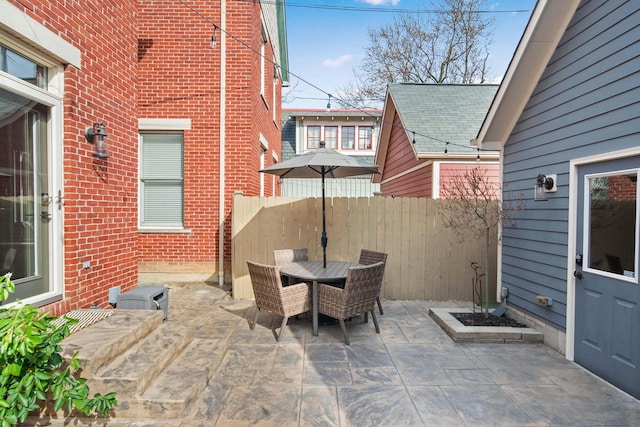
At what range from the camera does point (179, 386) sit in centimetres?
277

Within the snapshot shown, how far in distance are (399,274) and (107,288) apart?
4.37 meters

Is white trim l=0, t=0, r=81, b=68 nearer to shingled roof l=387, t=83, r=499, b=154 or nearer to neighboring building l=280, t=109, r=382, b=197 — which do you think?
shingled roof l=387, t=83, r=499, b=154

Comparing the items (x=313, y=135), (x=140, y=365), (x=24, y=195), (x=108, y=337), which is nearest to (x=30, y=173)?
(x=24, y=195)

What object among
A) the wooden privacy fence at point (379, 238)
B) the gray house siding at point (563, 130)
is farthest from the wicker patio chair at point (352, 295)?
the gray house siding at point (563, 130)

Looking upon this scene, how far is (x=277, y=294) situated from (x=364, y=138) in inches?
584

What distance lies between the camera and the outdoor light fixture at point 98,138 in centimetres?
370

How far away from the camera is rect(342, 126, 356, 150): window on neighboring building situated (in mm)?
17766

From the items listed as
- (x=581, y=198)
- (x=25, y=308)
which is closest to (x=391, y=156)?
(x=581, y=198)

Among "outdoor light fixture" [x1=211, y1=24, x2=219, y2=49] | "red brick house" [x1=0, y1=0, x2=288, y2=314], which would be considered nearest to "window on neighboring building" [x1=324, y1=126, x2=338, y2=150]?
"red brick house" [x1=0, y1=0, x2=288, y2=314]

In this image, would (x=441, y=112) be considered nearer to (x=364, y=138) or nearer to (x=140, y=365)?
(x=364, y=138)

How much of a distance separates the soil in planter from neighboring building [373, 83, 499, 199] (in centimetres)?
341

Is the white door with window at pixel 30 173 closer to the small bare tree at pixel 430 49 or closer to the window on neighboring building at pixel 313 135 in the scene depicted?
the window on neighboring building at pixel 313 135

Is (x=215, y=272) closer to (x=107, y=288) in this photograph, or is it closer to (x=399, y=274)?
(x=107, y=288)

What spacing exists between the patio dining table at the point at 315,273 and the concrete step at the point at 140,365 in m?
1.48
